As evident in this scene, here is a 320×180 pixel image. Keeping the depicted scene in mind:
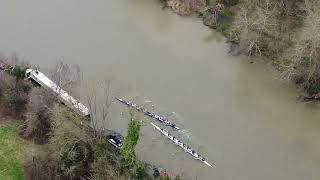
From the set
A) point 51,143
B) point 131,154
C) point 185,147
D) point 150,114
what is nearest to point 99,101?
point 150,114

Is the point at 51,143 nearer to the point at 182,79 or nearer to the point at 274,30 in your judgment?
the point at 182,79

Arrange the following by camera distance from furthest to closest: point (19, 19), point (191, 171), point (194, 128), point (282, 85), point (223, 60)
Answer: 1. point (19, 19)
2. point (223, 60)
3. point (282, 85)
4. point (194, 128)
5. point (191, 171)

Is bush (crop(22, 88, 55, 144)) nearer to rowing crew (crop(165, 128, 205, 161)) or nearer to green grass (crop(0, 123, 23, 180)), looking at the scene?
green grass (crop(0, 123, 23, 180))

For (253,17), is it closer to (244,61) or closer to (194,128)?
(244,61)

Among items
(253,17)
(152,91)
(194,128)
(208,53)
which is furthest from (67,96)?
(253,17)

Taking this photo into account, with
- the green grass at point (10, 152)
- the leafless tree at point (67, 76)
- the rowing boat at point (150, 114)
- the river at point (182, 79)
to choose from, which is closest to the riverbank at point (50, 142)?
the green grass at point (10, 152)
